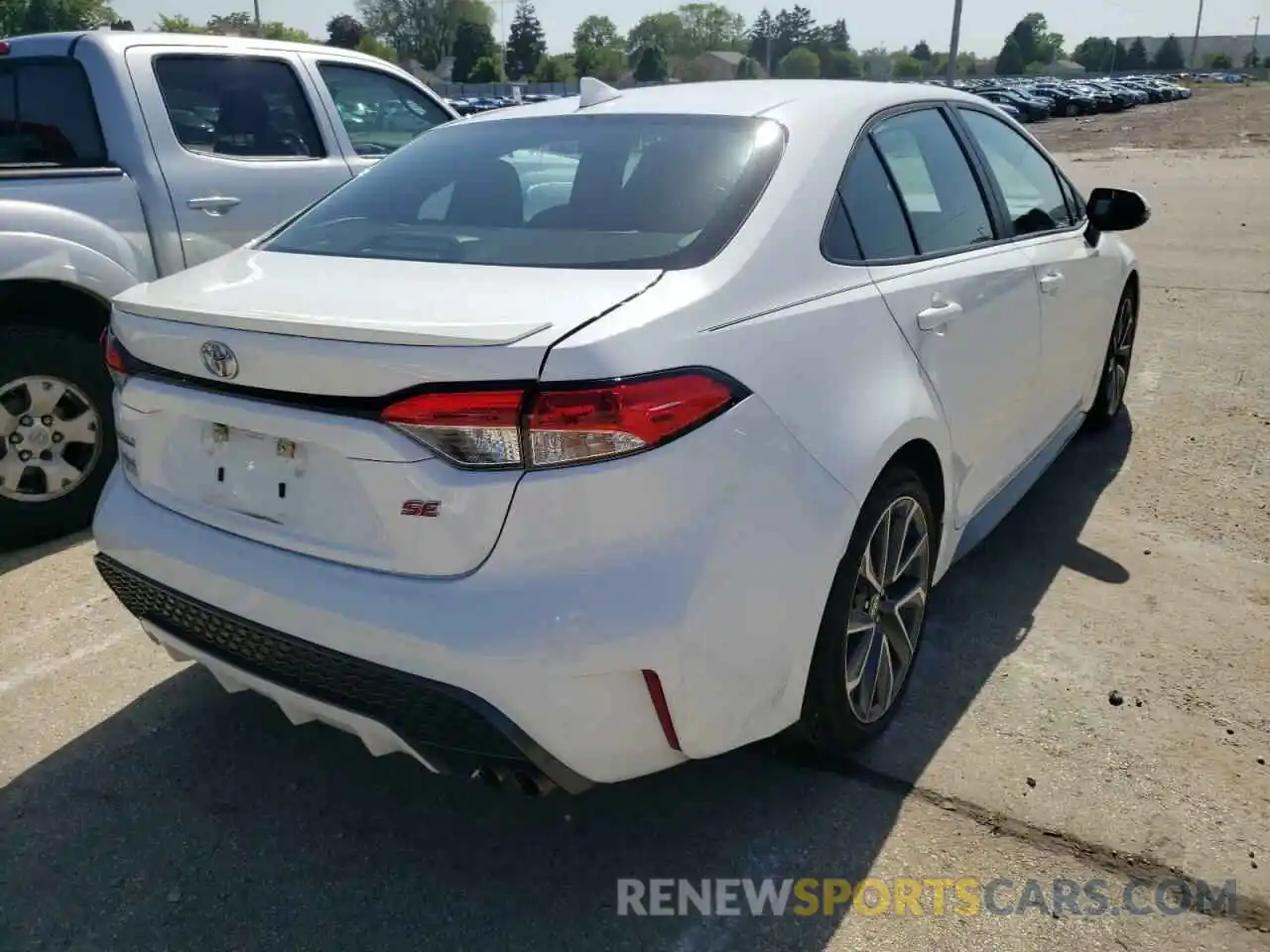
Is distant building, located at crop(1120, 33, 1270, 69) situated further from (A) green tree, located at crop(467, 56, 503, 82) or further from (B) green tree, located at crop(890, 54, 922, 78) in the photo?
(A) green tree, located at crop(467, 56, 503, 82)

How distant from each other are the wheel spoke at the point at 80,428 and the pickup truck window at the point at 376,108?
6.52 feet

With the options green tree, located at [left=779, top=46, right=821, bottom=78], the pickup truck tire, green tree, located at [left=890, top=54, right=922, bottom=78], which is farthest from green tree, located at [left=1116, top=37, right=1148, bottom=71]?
the pickup truck tire

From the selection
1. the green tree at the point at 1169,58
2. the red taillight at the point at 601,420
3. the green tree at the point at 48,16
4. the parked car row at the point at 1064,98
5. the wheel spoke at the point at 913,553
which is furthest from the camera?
the green tree at the point at 1169,58

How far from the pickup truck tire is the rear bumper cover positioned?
2131mm

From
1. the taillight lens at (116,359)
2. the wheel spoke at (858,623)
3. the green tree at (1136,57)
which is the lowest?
the wheel spoke at (858,623)

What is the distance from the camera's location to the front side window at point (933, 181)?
303cm

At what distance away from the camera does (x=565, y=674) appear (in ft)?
6.49

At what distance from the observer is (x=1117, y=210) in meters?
4.34

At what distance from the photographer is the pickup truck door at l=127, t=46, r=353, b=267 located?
461 centimetres

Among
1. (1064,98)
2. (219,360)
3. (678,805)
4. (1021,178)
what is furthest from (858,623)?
(1064,98)

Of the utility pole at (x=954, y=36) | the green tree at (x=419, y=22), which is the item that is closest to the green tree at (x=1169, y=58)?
the green tree at (x=419, y=22)

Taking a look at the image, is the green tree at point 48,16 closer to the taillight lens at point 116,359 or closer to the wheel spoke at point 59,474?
the wheel spoke at point 59,474

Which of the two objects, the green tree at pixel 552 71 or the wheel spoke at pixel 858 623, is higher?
the green tree at pixel 552 71

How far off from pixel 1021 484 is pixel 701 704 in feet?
7.22
